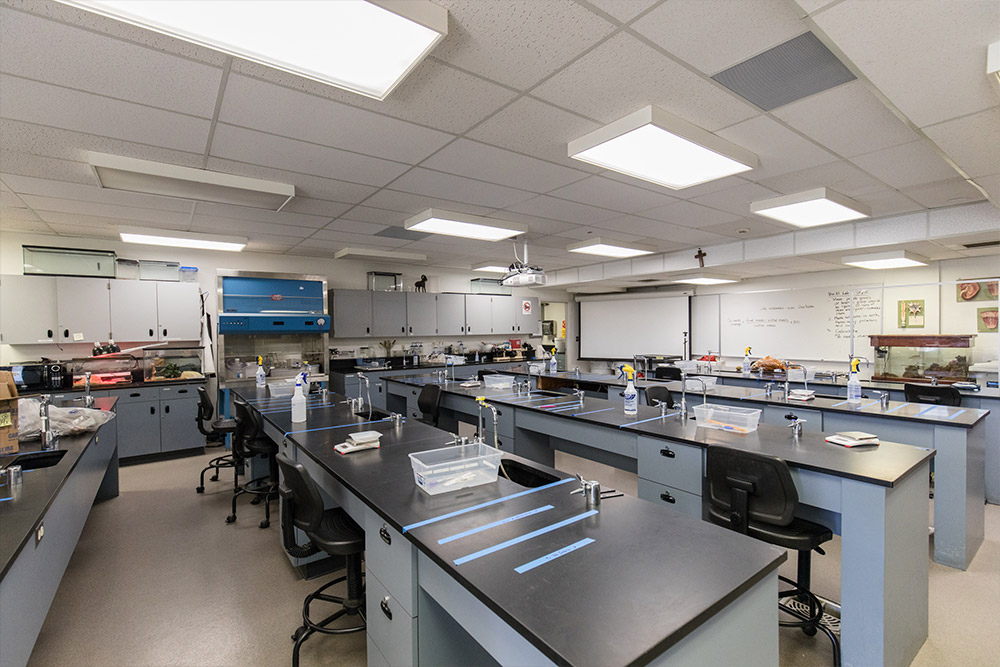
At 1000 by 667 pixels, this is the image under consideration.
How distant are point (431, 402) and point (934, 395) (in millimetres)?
4780

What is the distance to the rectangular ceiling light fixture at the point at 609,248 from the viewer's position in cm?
553

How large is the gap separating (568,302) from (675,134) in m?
7.82

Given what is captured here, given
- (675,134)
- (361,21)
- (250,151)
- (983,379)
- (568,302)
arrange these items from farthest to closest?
(568,302) < (983,379) < (250,151) < (675,134) < (361,21)

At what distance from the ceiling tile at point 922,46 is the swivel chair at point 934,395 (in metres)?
3.25

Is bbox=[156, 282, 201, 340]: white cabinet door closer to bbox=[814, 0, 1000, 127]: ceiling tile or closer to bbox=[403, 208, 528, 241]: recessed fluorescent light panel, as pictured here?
bbox=[403, 208, 528, 241]: recessed fluorescent light panel

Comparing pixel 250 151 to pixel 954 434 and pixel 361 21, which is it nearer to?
pixel 361 21

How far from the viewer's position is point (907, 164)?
304 centimetres

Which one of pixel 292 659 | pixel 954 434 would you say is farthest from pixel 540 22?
pixel 954 434

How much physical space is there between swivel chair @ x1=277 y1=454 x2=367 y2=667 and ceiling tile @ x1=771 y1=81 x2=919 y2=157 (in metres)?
2.93

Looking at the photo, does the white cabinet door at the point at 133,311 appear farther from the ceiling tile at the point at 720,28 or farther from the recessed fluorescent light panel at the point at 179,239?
the ceiling tile at the point at 720,28

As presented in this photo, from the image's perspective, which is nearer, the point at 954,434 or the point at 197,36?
the point at 197,36

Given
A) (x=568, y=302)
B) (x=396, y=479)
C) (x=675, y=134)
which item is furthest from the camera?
(x=568, y=302)

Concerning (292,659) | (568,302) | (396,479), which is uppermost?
(568,302)

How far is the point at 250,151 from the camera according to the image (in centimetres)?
273
